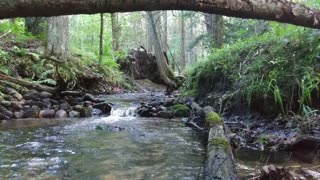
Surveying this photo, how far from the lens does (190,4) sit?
5.95 ft

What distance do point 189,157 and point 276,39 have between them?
3.41m

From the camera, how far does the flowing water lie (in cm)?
372

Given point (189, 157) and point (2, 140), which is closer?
point (189, 157)

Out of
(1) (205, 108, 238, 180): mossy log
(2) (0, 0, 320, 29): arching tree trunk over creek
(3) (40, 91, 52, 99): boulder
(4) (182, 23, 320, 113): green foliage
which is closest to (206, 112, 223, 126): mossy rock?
(1) (205, 108, 238, 180): mossy log

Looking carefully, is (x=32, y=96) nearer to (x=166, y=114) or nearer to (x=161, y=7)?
(x=166, y=114)

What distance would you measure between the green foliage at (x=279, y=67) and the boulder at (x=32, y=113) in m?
4.04

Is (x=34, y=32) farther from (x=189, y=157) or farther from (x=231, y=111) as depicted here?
(x=189, y=157)

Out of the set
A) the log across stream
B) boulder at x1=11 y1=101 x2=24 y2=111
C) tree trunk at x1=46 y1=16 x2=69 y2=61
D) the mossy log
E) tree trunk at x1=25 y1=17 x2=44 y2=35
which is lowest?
the log across stream

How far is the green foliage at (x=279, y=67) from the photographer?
204 inches

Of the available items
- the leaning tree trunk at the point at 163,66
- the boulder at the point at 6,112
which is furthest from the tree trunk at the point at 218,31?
the boulder at the point at 6,112

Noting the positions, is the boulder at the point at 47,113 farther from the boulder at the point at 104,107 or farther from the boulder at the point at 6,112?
the boulder at the point at 104,107

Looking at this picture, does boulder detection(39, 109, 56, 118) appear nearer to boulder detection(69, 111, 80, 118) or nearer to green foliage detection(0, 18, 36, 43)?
boulder detection(69, 111, 80, 118)

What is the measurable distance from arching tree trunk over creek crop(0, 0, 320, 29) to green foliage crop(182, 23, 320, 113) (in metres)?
2.93

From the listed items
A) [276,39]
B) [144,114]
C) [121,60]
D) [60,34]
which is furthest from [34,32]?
[276,39]
